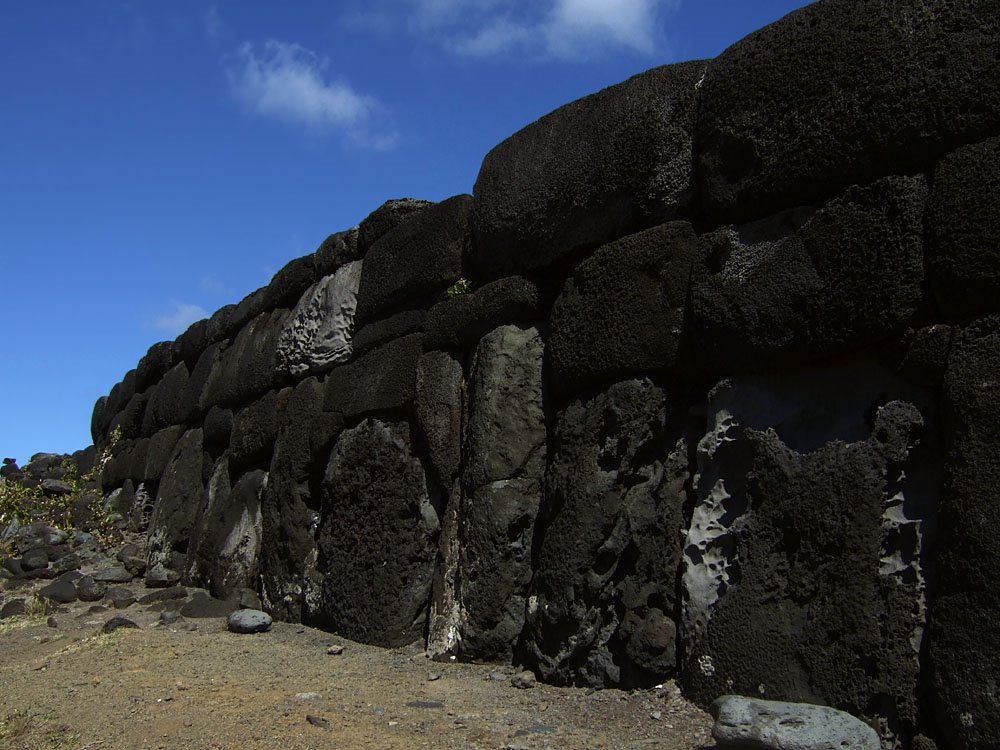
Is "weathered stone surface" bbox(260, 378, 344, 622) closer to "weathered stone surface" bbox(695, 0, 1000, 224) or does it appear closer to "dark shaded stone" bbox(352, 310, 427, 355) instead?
"dark shaded stone" bbox(352, 310, 427, 355)

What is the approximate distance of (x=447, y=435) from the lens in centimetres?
475

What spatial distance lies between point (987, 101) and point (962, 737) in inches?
67.9

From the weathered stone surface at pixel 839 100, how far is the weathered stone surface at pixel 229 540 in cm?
386

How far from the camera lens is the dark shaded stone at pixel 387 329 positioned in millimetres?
5273

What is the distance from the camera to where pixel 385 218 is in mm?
Result: 5762

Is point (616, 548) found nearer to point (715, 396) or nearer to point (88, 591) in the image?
point (715, 396)

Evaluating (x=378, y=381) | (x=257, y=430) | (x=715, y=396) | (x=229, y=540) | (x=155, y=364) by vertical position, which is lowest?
(x=229, y=540)

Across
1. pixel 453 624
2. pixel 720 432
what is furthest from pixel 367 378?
pixel 720 432

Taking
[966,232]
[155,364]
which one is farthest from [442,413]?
[155,364]

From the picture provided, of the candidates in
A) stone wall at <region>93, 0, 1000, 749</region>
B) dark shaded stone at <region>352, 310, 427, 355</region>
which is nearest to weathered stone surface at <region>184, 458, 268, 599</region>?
stone wall at <region>93, 0, 1000, 749</region>

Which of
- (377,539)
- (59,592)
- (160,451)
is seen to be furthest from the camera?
(160,451)

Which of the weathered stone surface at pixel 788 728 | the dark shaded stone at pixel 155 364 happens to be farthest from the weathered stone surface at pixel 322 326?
the weathered stone surface at pixel 788 728

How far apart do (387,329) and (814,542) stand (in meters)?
2.96

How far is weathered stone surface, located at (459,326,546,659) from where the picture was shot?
4.16 m
